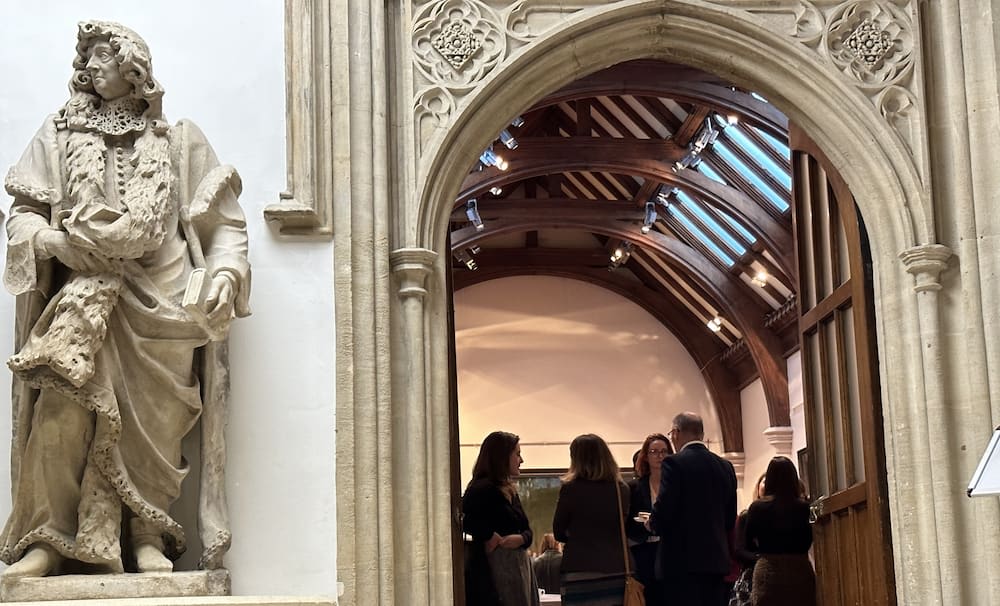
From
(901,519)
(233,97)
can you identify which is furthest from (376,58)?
(901,519)

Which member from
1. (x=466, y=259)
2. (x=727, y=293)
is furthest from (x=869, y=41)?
(x=466, y=259)

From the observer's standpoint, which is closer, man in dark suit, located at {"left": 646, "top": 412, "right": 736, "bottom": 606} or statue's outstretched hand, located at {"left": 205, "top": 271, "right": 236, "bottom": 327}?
statue's outstretched hand, located at {"left": 205, "top": 271, "right": 236, "bottom": 327}

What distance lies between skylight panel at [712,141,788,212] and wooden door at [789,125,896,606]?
5945 mm

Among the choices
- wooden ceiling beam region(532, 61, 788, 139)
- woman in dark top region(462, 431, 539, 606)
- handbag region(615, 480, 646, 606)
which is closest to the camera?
handbag region(615, 480, 646, 606)

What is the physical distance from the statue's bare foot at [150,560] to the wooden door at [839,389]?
254 centimetres

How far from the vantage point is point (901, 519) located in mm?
5590

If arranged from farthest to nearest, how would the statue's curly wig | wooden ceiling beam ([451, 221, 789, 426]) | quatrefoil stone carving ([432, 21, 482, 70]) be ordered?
Answer: 1. wooden ceiling beam ([451, 221, 789, 426])
2. quatrefoil stone carving ([432, 21, 482, 70])
3. the statue's curly wig

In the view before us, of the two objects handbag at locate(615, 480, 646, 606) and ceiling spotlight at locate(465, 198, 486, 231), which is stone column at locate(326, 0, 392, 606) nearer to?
handbag at locate(615, 480, 646, 606)

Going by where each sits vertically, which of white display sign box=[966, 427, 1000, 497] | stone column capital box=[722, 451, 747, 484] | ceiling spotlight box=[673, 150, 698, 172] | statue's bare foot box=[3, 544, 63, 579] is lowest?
statue's bare foot box=[3, 544, 63, 579]

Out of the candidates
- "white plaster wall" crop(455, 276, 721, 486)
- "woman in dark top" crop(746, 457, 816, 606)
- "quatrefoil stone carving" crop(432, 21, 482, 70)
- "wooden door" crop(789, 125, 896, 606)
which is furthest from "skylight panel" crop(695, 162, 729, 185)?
"quatrefoil stone carving" crop(432, 21, 482, 70)

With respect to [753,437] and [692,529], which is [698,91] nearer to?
[692,529]

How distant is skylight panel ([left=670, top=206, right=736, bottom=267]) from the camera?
15.3 m

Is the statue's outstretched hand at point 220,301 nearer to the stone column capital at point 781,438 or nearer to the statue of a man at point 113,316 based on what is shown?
the statue of a man at point 113,316

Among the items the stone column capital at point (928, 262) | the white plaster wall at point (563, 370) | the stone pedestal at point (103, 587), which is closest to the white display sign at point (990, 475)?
the stone column capital at point (928, 262)
